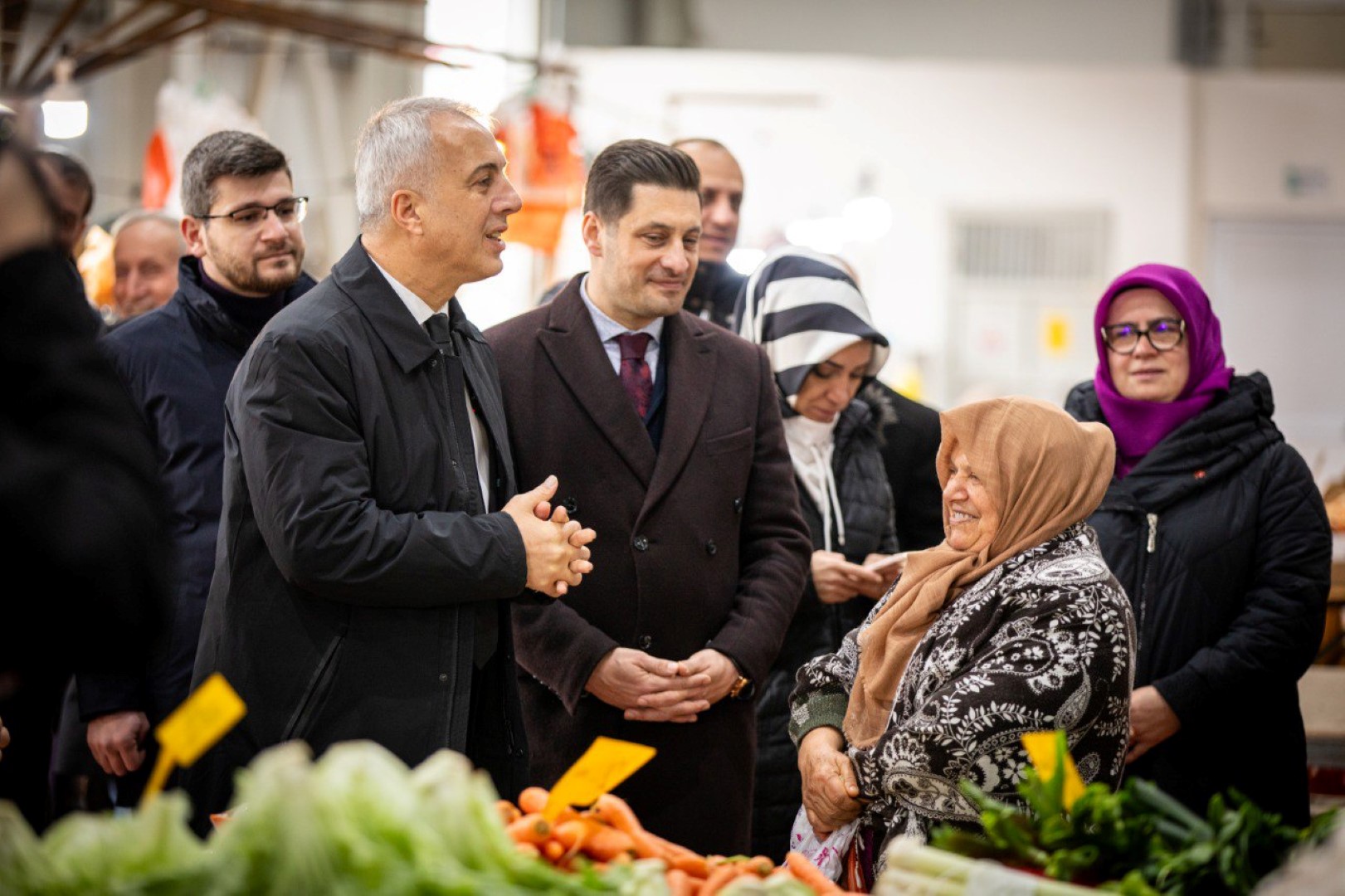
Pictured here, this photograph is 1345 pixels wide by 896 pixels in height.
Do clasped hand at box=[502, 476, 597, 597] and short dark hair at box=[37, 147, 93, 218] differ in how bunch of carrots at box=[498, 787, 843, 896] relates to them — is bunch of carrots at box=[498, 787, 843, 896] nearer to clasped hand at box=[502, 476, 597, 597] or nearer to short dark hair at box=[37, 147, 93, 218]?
clasped hand at box=[502, 476, 597, 597]

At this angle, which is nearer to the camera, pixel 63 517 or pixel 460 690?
pixel 63 517

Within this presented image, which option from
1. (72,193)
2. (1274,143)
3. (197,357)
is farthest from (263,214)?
(1274,143)

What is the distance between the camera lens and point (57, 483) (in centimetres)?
133

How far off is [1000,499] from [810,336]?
97 centimetres

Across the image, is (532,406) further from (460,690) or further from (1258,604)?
(1258,604)

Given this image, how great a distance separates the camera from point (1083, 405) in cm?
341

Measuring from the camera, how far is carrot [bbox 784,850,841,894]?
1850 mm

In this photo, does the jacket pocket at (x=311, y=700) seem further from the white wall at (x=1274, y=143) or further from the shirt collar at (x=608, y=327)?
the white wall at (x=1274, y=143)

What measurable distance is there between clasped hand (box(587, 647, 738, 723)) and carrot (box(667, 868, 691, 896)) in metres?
0.86

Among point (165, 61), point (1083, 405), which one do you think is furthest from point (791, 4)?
point (1083, 405)

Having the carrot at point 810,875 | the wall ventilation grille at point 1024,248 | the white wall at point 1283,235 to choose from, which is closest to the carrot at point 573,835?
the carrot at point 810,875

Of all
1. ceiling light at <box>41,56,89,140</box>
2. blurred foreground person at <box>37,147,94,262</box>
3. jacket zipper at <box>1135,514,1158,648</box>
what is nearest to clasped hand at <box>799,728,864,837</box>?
jacket zipper at <box>1135,514,1158,648</box>

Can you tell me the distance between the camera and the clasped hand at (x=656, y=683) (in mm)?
2648

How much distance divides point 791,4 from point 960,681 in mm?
8866
